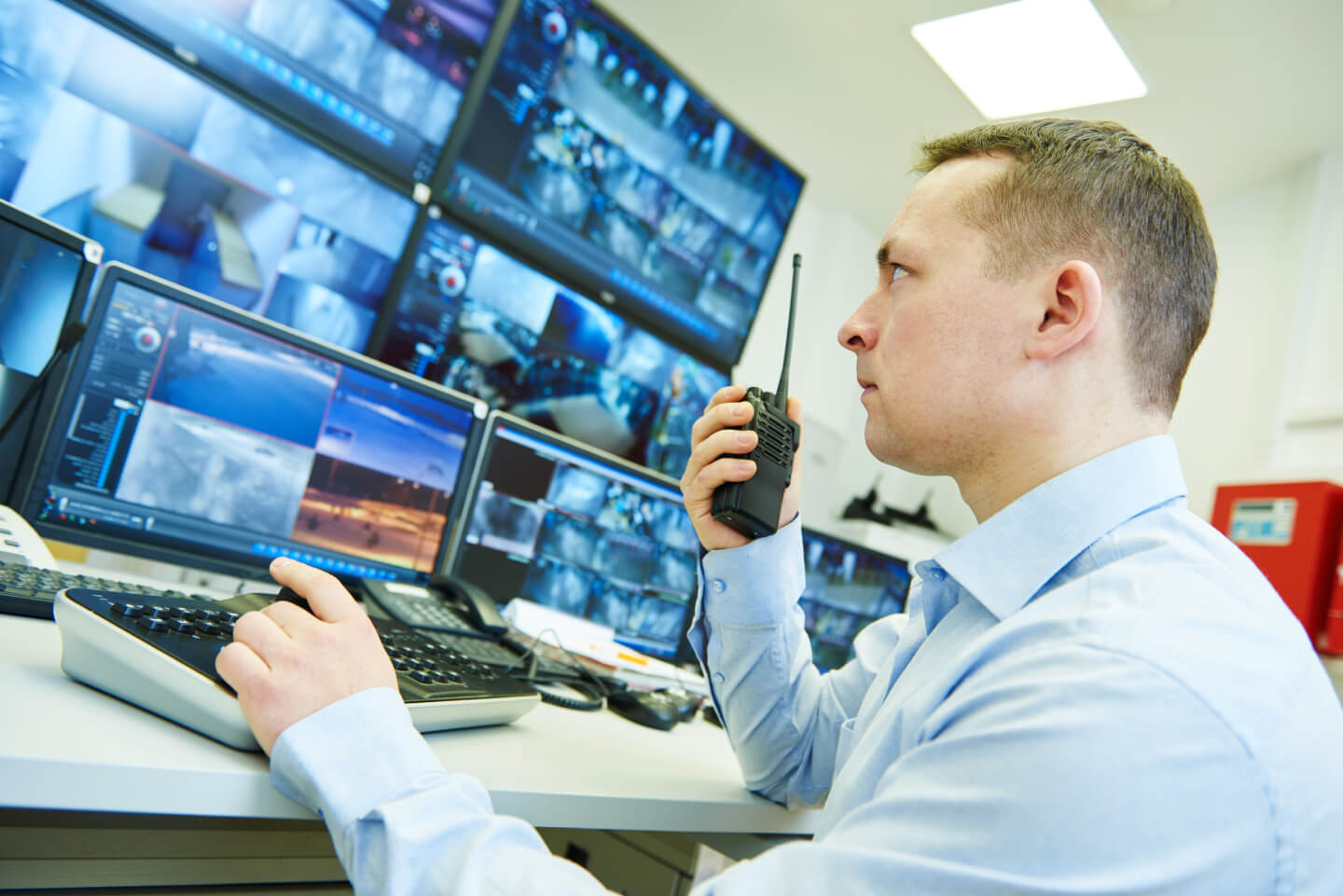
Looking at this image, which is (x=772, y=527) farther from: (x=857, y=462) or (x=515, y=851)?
(x=857, y=462)

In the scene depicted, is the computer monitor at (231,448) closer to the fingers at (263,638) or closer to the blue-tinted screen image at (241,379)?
the blue-tinted screen image at (241,379)

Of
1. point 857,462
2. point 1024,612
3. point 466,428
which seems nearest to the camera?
point 1024,612

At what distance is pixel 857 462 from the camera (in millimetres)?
3971

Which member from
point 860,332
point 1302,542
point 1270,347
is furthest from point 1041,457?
point 1270,347

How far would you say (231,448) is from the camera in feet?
3.59

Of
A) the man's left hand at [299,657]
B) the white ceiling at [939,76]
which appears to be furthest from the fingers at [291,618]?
the white ceiling at [939,76]

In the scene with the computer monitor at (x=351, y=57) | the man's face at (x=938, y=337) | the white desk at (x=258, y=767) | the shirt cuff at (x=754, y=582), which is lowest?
the white desk at (x=258, y=767)

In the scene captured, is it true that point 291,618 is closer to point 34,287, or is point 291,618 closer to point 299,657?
point 299,657

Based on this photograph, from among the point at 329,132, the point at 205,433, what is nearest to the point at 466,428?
the point at 205,433

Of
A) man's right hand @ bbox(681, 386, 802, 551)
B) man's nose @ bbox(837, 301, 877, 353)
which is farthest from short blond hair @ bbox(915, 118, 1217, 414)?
man's right hand @ bbox(681, 386, 802, 551)

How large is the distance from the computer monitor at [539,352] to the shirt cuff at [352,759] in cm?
126

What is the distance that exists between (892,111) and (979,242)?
2.66m

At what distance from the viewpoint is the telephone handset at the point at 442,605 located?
115 centimetres

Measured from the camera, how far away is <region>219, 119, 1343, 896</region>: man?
1.56 feet
